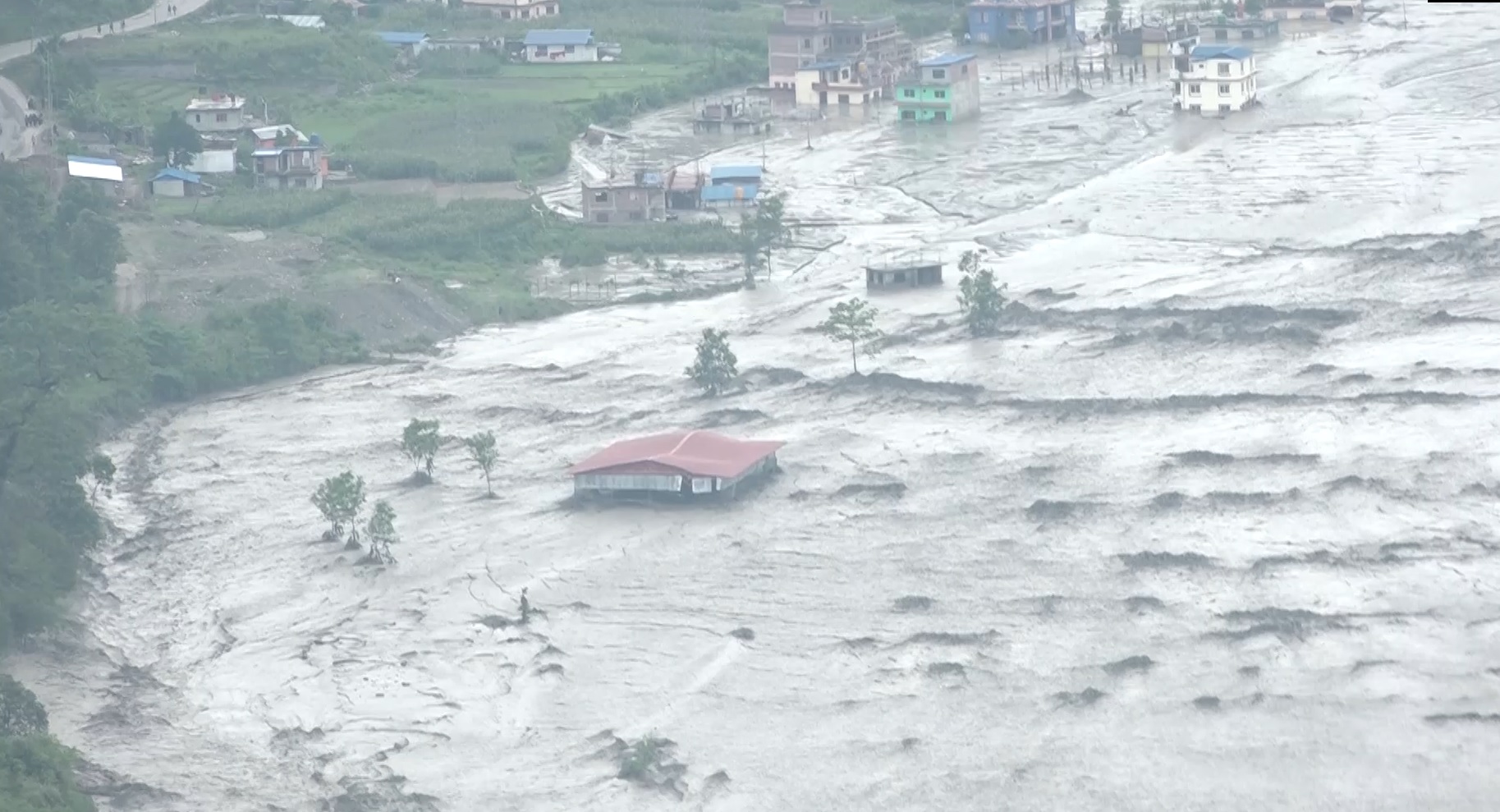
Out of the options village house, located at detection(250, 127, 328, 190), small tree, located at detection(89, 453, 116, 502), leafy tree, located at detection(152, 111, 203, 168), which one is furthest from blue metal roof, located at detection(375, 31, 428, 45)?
small tree, located at detection(89, 453, 116, 502)

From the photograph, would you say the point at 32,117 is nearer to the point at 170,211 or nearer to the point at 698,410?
the point at 170,211

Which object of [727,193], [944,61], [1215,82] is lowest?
[727,193]

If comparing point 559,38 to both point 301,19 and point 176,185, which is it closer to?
point 301,19

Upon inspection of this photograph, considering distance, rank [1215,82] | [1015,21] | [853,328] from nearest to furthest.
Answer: [853,328]
[1215,82]
[1015,21]

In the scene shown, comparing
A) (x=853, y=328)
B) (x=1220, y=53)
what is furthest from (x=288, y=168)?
(x=1220, y=53)

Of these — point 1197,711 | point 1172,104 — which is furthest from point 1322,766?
point 1172,104

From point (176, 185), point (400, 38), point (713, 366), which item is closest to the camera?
point (713, 366)

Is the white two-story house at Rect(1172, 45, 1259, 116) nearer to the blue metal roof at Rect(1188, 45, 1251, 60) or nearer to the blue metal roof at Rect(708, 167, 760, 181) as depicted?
the blue metal roof at Rect(1188, 45, 1251, 60)

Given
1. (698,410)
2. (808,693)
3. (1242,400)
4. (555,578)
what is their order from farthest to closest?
1. (698,410)
2. (1242,400)
3. (555,578)
4. (808,693)
